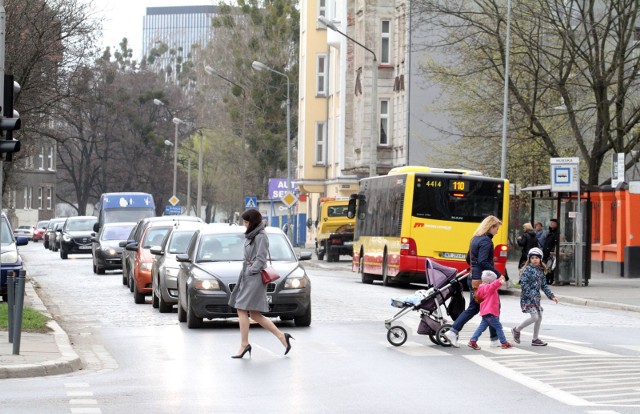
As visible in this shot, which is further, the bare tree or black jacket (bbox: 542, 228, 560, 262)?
the bare tree

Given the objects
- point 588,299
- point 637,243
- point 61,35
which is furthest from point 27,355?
point 637,243

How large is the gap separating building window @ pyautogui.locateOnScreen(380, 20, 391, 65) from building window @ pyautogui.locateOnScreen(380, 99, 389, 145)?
1833 millimetres

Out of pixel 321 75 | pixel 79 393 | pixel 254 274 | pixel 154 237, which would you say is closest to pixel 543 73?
pixel 154 237

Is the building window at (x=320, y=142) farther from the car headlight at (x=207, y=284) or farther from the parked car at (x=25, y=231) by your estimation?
the car headlight at (x=207, y=284)

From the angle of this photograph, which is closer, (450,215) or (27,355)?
(27,355)

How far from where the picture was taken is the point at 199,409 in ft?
38.9

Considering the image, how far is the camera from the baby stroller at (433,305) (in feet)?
59.5

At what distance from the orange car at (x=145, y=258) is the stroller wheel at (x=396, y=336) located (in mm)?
10786

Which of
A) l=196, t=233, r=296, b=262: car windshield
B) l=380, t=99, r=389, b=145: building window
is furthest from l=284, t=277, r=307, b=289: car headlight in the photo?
l=380, t=99, r=389, b=145: building window

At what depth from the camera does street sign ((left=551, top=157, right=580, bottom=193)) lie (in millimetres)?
35438

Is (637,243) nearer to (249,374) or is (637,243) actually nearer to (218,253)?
(218,253)

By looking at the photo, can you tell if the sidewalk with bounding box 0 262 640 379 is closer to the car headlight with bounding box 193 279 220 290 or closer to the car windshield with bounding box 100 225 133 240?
the car headlight with bounding box 193 279 220 290

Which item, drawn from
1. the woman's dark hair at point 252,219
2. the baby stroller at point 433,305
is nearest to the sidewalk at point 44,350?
the woman's dark hair at point 252,219

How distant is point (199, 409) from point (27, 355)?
470 centimetres
